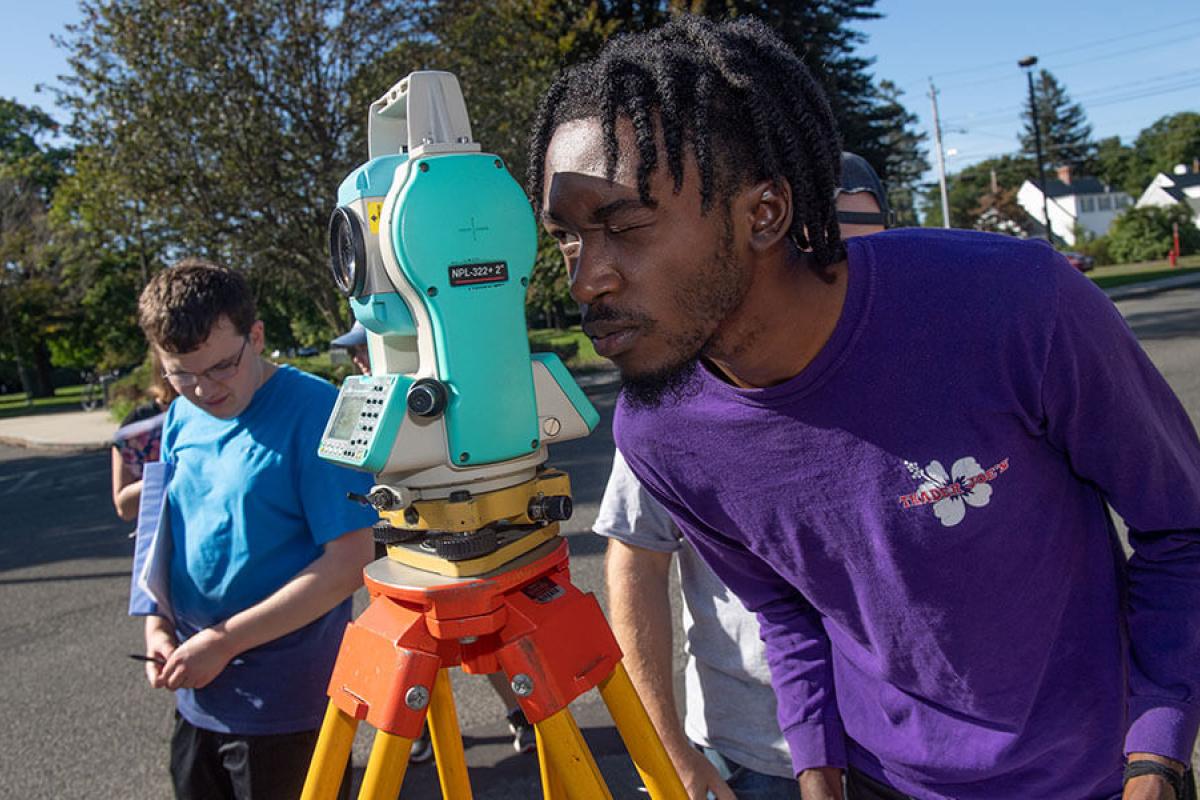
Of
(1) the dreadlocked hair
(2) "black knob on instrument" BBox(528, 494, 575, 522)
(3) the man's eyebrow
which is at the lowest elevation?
(2) "black knob on instrument" BBox(528, 494, 575, 522)

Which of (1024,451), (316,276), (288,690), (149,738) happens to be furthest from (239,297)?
(316,276)

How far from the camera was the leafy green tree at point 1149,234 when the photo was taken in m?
43.9

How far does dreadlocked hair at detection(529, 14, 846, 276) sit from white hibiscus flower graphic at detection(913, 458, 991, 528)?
0.34 meters

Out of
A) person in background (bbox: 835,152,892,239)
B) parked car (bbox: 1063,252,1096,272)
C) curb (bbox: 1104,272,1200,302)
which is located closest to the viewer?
person in background (bbox: 835,152,892,239)

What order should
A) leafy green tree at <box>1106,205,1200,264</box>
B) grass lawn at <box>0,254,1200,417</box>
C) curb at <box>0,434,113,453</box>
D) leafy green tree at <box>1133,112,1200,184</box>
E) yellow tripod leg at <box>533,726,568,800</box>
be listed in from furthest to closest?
leafy green tree at <box>1133,112,1200,184</box>, leafy green tree at <box>1106,205,1200,264</box>, grass lawn at <box>0,254,1200,417</box>, curb at <box>0,434,113,453</box>, yellow tripod leg at <box>533,726,568,800</box>

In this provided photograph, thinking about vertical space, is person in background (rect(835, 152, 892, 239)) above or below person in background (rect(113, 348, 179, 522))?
above

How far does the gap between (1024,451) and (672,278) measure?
0.56m

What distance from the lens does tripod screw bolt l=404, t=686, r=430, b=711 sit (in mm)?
1343

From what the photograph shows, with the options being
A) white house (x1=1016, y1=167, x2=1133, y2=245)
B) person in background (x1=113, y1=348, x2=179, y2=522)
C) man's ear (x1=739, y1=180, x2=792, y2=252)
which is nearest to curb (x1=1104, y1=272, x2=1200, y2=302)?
person in background (x1=113, y1=348, x2=179, y2=522)

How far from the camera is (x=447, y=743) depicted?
1.50 meters

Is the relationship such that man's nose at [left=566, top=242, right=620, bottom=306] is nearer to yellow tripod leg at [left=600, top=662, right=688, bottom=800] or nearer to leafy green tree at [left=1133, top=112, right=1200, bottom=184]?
yellow tripod leg at [left=600, top=662, right=688, bottom=800]

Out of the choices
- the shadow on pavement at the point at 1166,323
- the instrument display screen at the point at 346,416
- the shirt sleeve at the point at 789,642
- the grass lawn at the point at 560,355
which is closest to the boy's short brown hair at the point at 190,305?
the instrument display screen at the point at 346,416

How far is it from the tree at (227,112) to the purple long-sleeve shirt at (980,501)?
12.9 m

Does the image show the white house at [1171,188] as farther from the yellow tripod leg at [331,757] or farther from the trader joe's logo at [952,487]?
the yellow tripod leg at [331,757]
